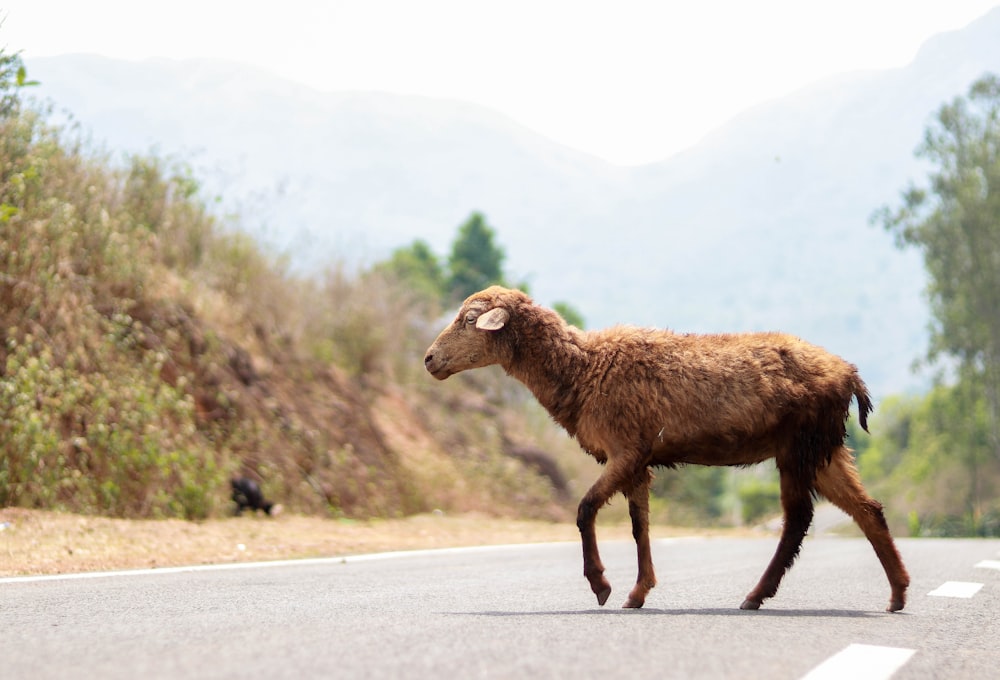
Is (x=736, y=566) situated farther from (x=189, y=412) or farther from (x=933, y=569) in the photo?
(x=189, y=412)

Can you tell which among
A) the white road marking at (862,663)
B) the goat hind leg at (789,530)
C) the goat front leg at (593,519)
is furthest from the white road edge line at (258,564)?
the white road marking at (862,663)

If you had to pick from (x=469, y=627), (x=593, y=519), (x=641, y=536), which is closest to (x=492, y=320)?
(x=593, y=519)

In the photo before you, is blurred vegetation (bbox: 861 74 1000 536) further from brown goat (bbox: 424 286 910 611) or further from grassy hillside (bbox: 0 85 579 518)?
brown goat (bbox: 424 286 910 611)

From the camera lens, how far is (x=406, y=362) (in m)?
27.5

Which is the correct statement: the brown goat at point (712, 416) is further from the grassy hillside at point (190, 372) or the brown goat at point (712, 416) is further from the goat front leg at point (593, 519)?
the grassy hillside at point (190, 372)

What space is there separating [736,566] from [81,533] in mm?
6901

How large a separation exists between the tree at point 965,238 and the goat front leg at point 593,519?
4193 centimetres

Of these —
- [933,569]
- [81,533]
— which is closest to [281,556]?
[81,533]

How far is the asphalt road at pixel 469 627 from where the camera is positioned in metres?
4.32

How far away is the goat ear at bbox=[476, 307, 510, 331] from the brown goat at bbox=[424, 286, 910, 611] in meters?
0.02

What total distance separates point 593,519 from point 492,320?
161cm

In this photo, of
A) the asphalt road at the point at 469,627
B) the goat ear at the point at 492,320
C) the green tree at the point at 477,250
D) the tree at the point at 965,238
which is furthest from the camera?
the green tree at the point at 477,250

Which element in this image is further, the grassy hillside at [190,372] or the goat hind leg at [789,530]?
the grassy hillside at [190,372]

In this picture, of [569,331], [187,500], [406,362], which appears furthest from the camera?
[406,362]
